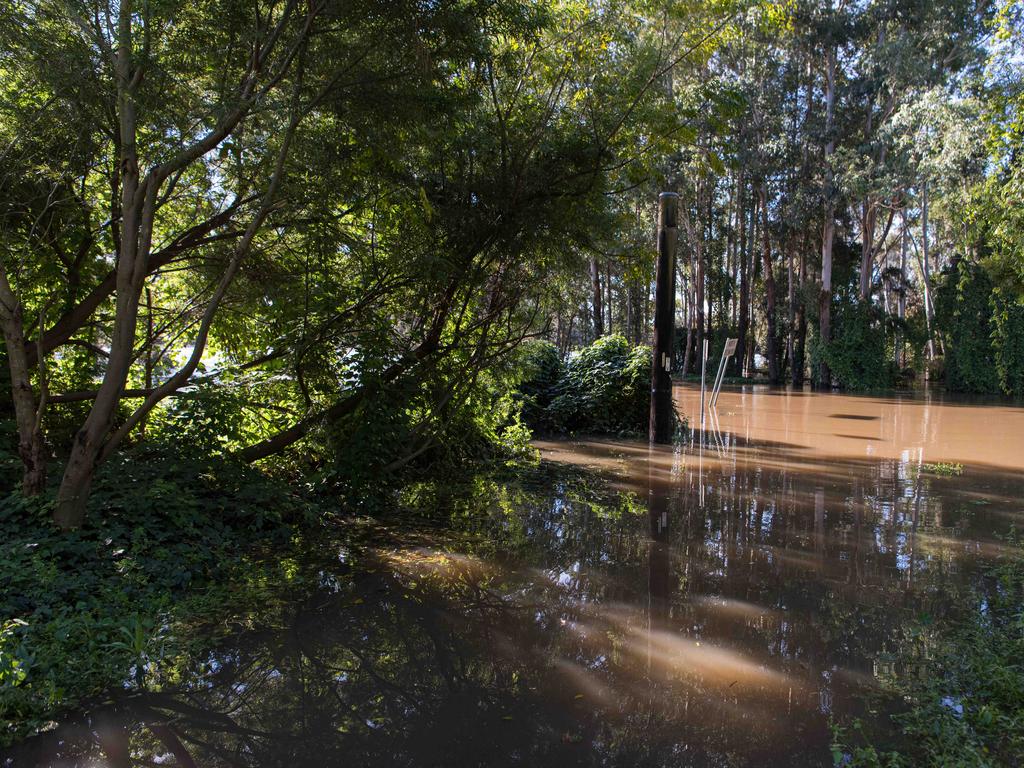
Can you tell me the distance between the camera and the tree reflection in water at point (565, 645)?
318 centimetres

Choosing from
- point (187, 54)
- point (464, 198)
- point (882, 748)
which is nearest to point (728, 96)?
point (464, 198)

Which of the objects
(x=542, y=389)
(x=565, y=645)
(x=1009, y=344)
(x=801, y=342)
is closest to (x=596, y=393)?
(x=542, y=389)

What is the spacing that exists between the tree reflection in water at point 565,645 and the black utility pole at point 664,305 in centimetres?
436

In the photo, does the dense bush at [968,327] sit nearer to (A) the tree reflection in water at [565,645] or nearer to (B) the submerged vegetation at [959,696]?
(A) the tree reflection in water at [565,645]

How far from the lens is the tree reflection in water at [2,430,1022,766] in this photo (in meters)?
3.18

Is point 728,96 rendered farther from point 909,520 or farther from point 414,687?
point 414,687

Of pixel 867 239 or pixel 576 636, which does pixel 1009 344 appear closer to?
pixel 867 239

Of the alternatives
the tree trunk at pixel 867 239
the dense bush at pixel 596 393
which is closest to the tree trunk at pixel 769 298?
the tree trunk at pixel 867 239

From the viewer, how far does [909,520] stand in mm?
7316

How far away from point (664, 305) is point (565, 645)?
830 centimetres

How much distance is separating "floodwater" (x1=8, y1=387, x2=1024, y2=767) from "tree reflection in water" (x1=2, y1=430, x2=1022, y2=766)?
15 mm

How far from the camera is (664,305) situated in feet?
38.4

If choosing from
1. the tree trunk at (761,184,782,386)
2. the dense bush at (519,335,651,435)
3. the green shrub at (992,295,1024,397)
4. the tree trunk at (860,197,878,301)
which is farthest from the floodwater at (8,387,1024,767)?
the tree trunk at (761,184,782,386)

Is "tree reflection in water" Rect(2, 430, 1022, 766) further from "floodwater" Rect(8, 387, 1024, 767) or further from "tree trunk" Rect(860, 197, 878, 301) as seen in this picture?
"tree trunk" Rect(860, 197, 878, 301)
